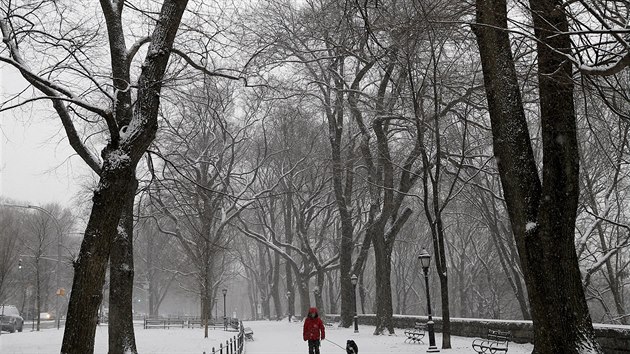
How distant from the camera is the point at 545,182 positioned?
8000 mm

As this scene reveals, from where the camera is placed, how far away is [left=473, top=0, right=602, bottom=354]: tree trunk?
746cm

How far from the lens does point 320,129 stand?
112 ft

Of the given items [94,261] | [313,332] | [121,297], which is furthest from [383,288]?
[94,261]

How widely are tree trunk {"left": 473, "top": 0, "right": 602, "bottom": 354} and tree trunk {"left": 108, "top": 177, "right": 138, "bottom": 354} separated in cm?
803

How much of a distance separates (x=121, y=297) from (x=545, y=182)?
9.09 meters

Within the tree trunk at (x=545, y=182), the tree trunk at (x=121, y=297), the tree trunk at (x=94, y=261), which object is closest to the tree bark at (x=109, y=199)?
the tree trunk at (x=94, y=261)

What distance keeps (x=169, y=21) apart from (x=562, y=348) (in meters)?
7.54

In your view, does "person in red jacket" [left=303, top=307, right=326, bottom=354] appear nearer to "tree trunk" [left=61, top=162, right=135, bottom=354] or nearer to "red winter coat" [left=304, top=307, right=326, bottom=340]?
"red winter coat" [left=304, top=307, right=326, bottom=340]

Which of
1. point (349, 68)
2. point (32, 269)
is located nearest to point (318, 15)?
point (349, 68)

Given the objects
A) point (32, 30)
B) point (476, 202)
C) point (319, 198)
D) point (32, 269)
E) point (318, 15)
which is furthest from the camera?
point (32, 269)

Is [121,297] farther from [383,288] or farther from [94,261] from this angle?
[383,288]

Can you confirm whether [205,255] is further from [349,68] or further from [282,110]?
[349,68]

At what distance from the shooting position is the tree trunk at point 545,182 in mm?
7465

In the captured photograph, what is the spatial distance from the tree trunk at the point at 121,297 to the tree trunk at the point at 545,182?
26.3 feet
